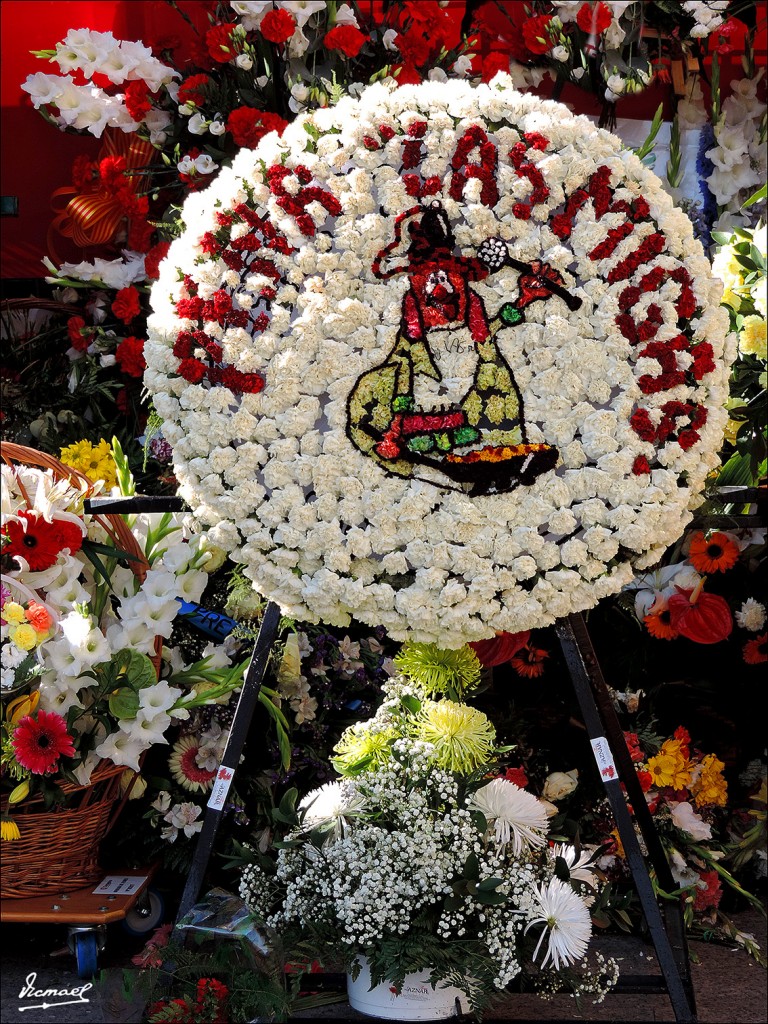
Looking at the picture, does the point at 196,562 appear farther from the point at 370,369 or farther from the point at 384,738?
the point at 370,369

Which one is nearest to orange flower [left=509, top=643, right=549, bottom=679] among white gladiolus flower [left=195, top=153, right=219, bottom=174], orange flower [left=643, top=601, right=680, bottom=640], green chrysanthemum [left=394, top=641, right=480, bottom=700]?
Answer: orange flower [left=643, top=601, right=680, bottom=640]

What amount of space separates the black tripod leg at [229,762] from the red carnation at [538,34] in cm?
166

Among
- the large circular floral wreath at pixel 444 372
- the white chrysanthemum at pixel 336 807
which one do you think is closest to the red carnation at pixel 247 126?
the large circular floral wreath at pixel 444 372

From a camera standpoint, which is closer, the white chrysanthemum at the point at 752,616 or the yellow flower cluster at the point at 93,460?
the yellow flower cluster at the point at 93,460

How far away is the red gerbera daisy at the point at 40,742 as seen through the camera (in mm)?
2006

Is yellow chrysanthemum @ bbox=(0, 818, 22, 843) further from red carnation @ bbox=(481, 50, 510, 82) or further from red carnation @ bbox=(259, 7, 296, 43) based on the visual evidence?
red carnation @ bbox=(481, 50, 510, 82)

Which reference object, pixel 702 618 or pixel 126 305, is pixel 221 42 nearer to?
pixel 126 305

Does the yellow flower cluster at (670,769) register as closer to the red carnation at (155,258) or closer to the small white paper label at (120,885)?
the small white paper label at (120,885)

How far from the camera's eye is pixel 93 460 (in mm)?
2584

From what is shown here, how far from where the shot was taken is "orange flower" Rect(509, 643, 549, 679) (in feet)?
8.80

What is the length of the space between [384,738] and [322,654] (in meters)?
0.49

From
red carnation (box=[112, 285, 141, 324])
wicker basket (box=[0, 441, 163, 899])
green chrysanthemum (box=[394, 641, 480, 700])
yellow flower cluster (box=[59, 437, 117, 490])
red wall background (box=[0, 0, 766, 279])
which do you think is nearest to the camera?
green chrysanthemum (box=[394, 641, 480, 700])

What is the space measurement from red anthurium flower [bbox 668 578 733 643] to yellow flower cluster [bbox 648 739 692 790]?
31 centimetres

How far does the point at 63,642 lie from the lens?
2.06m
